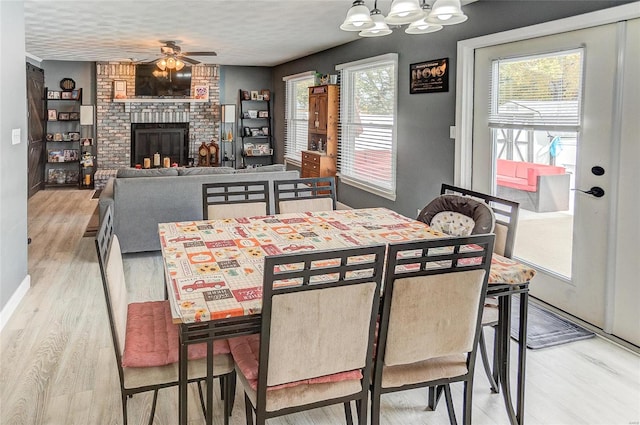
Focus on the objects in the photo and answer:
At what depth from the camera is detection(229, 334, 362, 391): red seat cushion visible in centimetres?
179

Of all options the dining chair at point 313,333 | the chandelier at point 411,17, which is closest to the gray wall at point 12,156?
the chandelier at point 411,17

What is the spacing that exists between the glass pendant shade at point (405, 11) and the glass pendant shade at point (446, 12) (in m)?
0.07

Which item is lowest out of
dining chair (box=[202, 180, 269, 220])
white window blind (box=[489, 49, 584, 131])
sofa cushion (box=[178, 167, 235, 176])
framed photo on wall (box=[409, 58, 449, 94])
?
dining chair (box=[202, 180, 269, 220])

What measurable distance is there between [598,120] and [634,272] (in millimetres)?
957

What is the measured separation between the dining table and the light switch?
5.36 feet

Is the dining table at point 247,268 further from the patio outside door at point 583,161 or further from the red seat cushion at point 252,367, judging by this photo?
the patio outside door at point 583,161

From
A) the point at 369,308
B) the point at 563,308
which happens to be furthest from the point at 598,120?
the point at 369,308

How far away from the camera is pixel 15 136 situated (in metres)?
3.68

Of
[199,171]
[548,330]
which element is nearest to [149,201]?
[199,171]

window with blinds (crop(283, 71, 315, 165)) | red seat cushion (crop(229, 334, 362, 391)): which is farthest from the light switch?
window with blinds (crop(283, 71, 315, 165))

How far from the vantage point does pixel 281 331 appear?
1689mm

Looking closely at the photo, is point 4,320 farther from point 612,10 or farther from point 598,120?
A: point 612,10

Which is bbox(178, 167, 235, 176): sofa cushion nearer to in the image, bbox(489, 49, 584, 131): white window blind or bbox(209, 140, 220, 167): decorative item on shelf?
bbox(489, 49, 584, 131): white window blind

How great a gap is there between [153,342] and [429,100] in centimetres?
388
